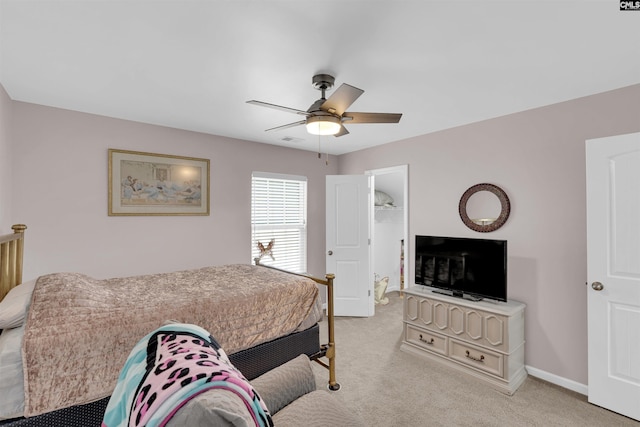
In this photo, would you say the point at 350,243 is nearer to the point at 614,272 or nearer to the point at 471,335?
the point at 471,335

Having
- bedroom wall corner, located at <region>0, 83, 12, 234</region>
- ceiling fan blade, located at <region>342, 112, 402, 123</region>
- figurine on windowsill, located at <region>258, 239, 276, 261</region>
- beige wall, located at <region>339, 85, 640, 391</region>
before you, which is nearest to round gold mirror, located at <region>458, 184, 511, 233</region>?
beige wall, located at <region>339, 85, 640, 391</region>

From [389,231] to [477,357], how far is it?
3.23 m

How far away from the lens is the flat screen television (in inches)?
116

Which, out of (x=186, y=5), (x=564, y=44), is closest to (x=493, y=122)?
(x=564, y=44)

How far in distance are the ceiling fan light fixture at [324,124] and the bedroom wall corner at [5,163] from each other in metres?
2.48

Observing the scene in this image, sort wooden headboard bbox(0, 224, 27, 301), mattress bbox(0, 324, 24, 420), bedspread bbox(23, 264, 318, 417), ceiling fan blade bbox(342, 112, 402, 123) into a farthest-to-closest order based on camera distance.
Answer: ceiling fan blade bbox(342, 112, 402, 123) < wooden headboard bbox(0, 224, 27, 301) < bedspread bbox(23, 264, 318, 417) < mattress bbox(0, 324, 24, 420)

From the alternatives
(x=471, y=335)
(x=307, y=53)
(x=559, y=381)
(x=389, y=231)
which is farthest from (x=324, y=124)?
(x=389, y=231)

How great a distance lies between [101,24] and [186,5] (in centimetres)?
55

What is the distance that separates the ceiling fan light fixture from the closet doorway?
3.47m

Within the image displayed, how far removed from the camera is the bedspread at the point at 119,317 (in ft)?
5.09

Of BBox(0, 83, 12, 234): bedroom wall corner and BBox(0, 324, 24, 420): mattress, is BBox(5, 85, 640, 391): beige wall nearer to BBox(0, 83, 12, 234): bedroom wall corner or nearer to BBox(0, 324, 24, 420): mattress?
BBox(0, 83, 12, 234): bedroom wall corner

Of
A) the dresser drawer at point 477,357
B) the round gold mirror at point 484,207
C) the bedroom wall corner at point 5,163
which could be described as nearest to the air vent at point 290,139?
the round gold mirror at point 484,207

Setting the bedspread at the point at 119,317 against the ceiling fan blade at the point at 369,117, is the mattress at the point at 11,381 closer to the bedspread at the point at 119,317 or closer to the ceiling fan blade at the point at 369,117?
the bedspread at the point at 119,317

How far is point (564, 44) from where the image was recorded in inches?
73.7
